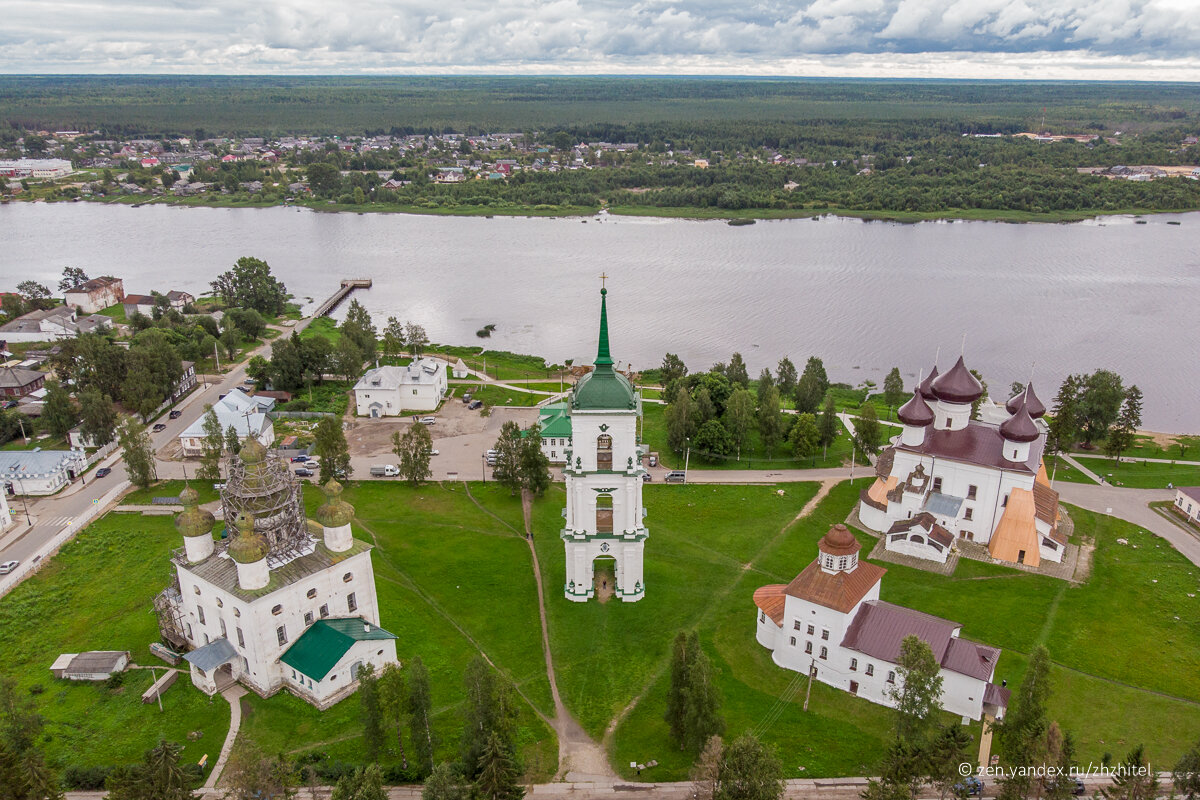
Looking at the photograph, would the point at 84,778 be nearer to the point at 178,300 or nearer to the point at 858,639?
the point at 858,639

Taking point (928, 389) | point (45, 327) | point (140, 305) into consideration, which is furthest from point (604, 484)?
point (140, 305)

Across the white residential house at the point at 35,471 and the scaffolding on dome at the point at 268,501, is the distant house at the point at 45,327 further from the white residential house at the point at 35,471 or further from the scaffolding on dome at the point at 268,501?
the scaffolding on dome at the point at 268,501

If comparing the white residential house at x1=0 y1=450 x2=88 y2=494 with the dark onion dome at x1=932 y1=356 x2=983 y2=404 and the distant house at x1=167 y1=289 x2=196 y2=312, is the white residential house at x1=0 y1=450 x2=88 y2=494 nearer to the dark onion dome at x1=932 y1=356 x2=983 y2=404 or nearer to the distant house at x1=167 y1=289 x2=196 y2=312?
the distant house at x1=167 y1=289 x2=196 y2=312

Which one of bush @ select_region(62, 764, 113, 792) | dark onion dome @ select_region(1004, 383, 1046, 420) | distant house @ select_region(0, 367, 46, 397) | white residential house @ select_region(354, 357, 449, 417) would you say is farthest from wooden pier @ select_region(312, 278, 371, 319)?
dark onion dome @ select_region(1004, 383, 1046, 420)

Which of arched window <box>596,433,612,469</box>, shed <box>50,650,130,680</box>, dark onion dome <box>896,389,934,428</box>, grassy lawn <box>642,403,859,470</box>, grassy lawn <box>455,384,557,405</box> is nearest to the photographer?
shed <box>50,650,130,680</box>

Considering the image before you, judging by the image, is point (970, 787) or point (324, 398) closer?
point (970, 787)

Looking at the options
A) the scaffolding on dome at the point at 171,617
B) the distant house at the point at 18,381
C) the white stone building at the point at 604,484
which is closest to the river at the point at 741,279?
the distant house at the point at 18,381
